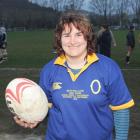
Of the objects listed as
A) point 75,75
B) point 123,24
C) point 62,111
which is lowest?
point 123,24

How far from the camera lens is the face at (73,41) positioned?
3.33 meters

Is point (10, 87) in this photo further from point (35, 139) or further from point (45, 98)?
point (35, 139)

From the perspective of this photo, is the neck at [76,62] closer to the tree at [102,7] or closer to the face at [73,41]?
the face at [73,41]

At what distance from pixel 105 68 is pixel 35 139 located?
12.8 feet

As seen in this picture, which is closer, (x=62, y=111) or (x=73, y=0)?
(x=62, y=111)

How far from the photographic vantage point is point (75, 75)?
11.0 ft

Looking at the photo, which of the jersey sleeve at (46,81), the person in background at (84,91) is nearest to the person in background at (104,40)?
the jersey sleeve at (46,81)

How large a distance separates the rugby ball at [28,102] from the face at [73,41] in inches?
14.0

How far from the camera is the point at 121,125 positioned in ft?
10.9

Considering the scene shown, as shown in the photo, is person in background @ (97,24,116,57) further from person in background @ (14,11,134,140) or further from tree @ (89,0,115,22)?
tree @ (89,0,115,22)

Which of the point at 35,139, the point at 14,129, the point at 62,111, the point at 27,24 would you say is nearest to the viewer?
the point at 62,111

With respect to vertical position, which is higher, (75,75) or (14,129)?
(75,75)

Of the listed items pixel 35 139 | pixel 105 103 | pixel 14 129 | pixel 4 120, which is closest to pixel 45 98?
pixel 105 103

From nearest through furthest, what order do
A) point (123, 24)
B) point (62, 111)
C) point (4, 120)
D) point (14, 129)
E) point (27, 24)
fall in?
point (62, 111), point (14, 129), point (4, 120), point (27, 24), point (123, 24)
